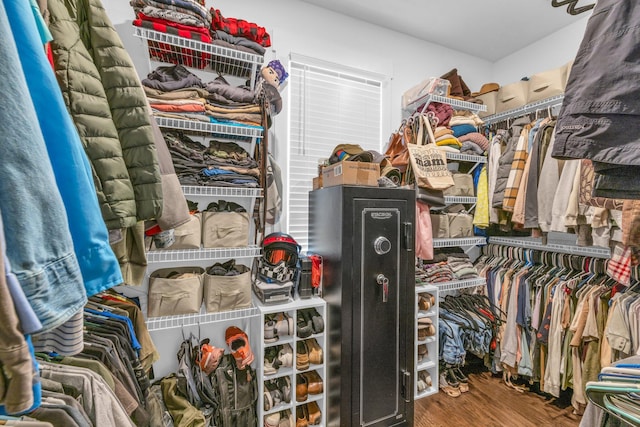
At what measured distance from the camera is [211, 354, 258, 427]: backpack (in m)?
1.66

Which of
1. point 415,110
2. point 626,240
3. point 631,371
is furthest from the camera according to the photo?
point 415,110

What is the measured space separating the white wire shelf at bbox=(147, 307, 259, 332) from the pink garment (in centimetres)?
122

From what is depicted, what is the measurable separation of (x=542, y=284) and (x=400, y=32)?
236 cm

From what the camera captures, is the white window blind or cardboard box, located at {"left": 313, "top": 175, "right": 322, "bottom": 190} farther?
the white window blind

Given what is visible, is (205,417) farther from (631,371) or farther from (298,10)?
(298,10)

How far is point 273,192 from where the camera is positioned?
6.34 feet

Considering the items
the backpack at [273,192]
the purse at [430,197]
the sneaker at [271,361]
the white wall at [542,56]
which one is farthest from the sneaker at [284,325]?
the white wall at [542,56]

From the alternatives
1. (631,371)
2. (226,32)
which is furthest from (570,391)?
(226,32)

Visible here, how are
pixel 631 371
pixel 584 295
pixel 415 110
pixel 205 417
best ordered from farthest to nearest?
1. pixel 415 110
2. pixel 584 295
3. pixel 205 417
4. pixel 631 371

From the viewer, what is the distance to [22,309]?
362 millimetres

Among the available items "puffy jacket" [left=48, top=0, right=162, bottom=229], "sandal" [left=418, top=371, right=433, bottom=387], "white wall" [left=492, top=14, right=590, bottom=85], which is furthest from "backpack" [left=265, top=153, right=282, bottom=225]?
"white wall" [left=492, top=14, right=590, bottom=85]

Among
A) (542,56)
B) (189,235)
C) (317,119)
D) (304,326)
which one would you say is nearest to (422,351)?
(304,326)

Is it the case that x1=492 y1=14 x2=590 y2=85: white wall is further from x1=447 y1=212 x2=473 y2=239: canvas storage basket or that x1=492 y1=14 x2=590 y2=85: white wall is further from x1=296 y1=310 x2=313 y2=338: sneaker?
x1=296 y1=310 x2=313 y2=338: sneaker

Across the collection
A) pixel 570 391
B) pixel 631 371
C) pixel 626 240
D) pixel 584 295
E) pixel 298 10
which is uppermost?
pixel 298 10
